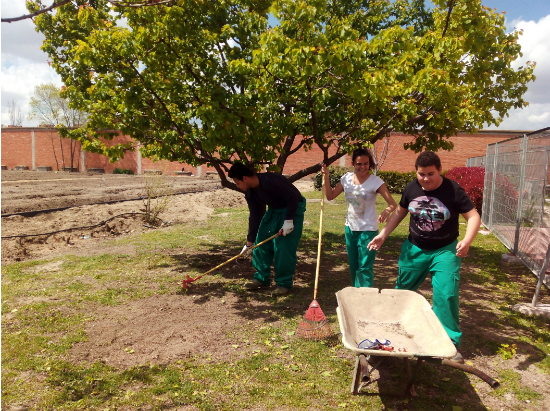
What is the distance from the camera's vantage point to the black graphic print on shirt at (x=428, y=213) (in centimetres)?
332

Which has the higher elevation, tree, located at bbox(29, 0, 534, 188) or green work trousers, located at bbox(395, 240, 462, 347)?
tree, located at bbox(29, 0, 534, 188)

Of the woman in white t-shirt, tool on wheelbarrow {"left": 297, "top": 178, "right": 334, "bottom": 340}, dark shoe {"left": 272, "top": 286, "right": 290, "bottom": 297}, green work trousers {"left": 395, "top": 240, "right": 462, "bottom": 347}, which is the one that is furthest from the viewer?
dark shoe {"left": 272, "top": 286, "right": 290, "bottom": 297}

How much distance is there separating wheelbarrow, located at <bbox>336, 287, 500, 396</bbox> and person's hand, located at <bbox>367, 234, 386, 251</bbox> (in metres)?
0.47

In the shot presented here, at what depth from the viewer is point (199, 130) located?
5727mm

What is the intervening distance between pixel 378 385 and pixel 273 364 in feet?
2.88

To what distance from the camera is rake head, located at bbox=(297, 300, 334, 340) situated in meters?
3.90

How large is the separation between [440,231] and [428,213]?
0.18 meters

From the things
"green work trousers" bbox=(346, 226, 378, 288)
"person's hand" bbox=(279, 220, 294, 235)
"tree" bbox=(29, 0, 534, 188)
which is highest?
"tree" bbox=(29, 0, 534, 188)

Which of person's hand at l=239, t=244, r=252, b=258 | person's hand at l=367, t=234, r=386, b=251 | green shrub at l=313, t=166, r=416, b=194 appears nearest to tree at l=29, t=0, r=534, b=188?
person's hand at l=239, t=244, r=252, b=258

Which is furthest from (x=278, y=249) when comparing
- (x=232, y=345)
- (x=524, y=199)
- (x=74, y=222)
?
(x=74, y=222)

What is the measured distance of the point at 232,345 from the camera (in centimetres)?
379

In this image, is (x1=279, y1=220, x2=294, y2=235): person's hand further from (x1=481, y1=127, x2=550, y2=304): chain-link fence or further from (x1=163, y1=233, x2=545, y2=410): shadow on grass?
(x1=481, y1=127, x2=550, y2=304): chain-link fence

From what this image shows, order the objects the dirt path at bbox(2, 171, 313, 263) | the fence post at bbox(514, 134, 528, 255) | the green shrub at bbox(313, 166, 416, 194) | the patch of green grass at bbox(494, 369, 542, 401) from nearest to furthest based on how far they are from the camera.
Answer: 1. the patch of green grass at bbox(494, 369, 542, 401)
2. the fence post at bbox(514, 134, 528, 255)
3. the dirt path at bbox(2, 171, 313, 263)
4. the green shrub at bbox(313, 166, 416, 194)

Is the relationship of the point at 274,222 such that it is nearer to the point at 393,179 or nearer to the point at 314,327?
the point at 314,327
